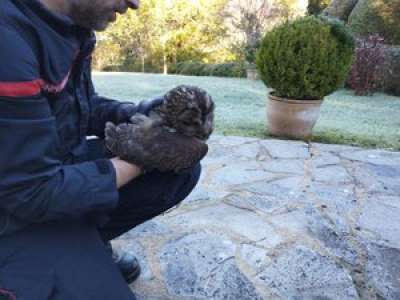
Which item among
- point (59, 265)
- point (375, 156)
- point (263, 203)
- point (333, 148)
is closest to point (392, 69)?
point (333, 148)

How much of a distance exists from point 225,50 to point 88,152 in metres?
14.5

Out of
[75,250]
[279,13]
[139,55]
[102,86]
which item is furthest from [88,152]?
[139,55]

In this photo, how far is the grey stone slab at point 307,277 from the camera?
1.97 meters

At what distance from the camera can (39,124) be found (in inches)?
43.8

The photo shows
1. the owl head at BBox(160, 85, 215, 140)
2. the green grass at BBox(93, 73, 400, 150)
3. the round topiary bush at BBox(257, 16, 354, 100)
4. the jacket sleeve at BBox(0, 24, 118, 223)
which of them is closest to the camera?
the jacket sleeve at BBox(0, 24, 118, 223)

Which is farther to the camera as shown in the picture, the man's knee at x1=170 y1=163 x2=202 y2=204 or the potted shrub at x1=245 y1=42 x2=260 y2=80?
the potted shrub at x1=245 y1=42 x2=260 y2=80

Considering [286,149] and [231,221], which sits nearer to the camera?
[231,221]

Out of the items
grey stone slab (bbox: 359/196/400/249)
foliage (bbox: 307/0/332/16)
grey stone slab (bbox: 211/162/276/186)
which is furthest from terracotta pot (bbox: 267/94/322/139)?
foliage (bbox: 307/0/332/16)

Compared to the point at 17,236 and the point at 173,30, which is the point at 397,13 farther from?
the point at 17,236

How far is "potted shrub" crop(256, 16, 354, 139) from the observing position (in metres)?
4.43

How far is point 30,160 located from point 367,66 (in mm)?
8012

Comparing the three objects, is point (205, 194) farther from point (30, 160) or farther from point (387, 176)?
point (30, 160)

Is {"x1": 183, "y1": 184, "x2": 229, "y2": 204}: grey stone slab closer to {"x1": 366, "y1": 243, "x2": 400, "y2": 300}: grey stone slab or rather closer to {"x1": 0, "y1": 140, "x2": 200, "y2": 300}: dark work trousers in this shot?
{"x1": 366, "y1": 243, "x2": 400, "y2": 300}: grey stone slab

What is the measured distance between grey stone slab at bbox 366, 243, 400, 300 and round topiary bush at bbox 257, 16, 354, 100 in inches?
95.0
